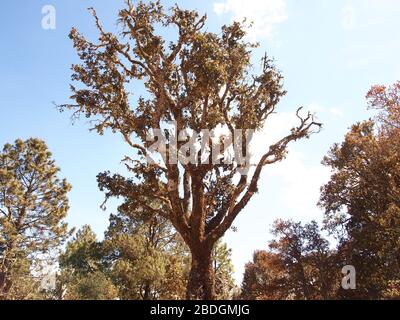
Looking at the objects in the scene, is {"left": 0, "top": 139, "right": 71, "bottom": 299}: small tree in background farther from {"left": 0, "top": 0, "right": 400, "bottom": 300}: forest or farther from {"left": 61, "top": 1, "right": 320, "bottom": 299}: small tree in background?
{"left": 61, "top": 1, "right": 320, "bottom": 299}: small tree in background

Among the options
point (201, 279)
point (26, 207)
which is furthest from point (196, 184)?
point (26, 207)

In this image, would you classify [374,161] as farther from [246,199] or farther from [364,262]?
[246,199]

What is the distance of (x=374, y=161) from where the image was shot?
24.2 meters

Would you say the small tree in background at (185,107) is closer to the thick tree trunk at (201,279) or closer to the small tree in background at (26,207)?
the thick tree trunk at (201,279)

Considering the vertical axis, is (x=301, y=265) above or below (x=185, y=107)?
below

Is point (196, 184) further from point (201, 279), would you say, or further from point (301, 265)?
point (301, 265)

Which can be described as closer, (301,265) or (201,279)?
(201,279)

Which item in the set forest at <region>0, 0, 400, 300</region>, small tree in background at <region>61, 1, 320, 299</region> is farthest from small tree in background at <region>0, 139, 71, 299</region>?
small tree in background at <region>61, 1, 320, 299</region>

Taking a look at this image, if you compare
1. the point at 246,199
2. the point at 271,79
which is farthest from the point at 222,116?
the point at 246,199

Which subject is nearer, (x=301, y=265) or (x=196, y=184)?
(x=196, y=184)

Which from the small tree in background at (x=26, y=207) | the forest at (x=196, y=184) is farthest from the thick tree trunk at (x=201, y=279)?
the small tree in background at (x=26, y=207)

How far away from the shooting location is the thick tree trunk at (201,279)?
14203 mm

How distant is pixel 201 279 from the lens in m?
14.5

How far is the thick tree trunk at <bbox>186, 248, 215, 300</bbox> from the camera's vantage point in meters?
14.2
